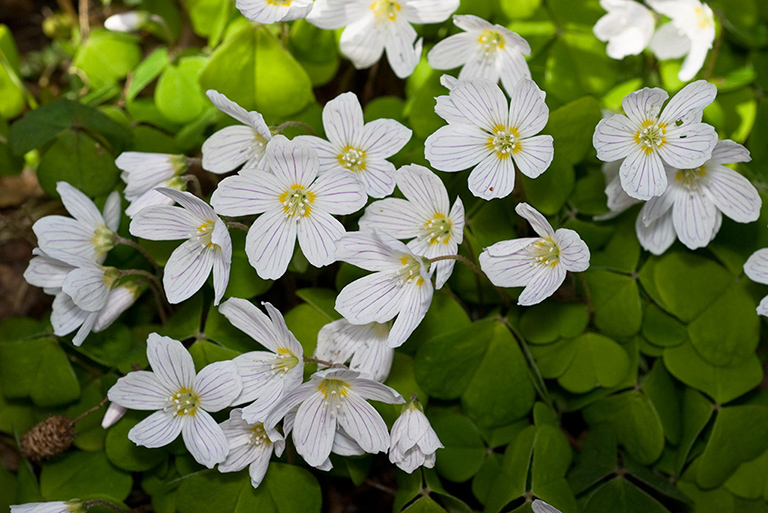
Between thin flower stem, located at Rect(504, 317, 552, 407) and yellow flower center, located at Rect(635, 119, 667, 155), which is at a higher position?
yellow flower center, located at Rect(635, 119, 667, 155)

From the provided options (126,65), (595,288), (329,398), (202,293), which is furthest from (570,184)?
(126,65)

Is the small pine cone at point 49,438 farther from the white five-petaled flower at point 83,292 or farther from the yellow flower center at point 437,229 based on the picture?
the yellow flower center at point 437,229

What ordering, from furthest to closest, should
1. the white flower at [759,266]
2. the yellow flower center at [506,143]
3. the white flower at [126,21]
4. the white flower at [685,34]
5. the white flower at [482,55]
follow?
the white flower at [126,21], the white flower at [685,34], the white flower at [482,55], the white flower at [759,266], the yellow flower center at [506,143]

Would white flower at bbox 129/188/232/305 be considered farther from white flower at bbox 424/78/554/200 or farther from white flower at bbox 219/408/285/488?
white flower at bbox 424/78/554/200

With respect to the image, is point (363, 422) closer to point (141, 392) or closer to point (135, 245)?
point (141, 392)

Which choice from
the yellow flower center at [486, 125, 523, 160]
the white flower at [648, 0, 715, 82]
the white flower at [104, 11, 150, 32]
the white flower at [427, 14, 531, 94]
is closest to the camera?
the yellow flower center at [486, 125, 523, 160]

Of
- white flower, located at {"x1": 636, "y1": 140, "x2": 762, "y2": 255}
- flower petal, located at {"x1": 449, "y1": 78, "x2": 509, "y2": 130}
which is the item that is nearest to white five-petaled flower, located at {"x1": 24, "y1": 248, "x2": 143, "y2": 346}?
flower petal, located at {"x1": 449, "y1": 78, "x2": 509, "y2": 130}

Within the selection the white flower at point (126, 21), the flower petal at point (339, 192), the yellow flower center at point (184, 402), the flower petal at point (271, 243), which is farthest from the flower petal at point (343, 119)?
the white flower at point (126, 21)
